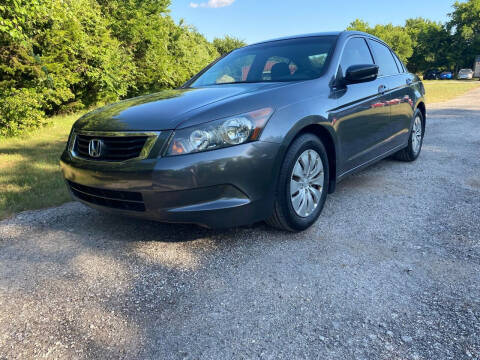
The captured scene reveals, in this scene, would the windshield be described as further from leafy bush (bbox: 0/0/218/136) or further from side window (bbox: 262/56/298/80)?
leafy bush (bbox: 0/0/218/136)

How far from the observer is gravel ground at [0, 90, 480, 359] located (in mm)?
1748

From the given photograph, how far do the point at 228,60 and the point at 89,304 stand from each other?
2.97 metres

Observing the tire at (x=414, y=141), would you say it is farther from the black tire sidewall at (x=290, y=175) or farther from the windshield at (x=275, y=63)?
the black tire sidewall at (x=290, y=175)

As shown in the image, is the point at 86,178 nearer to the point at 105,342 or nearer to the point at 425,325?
the point at 105,342

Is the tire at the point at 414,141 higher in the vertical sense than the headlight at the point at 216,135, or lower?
lower

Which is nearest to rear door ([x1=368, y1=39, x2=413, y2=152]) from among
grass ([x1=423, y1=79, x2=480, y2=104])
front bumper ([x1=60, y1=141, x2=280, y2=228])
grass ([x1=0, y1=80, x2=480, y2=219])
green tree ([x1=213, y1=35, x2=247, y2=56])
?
front bumper ([x1=60, y1=141, x2=280, y2=228])

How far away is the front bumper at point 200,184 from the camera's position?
2.33 meters

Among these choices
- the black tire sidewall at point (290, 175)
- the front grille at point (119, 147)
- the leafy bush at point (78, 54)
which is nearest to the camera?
the front grille at point (119, 147)

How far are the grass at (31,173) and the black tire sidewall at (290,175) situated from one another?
101 inches

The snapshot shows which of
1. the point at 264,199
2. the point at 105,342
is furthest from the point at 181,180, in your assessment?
the point at 105,342

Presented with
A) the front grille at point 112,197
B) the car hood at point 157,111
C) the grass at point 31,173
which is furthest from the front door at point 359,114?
the grass at point 31,173

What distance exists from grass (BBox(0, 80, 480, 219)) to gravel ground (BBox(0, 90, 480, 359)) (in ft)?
1.25

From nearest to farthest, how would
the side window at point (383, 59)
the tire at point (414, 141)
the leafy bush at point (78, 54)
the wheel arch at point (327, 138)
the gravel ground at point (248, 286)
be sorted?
the gravel ground at point (248, 286), the wheel arch at point (327, 138), the side window at point (383, 59), the tire at point (414, 141), the leafy bush at point (78, 54)

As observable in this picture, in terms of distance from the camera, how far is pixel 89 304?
2.11 metres
